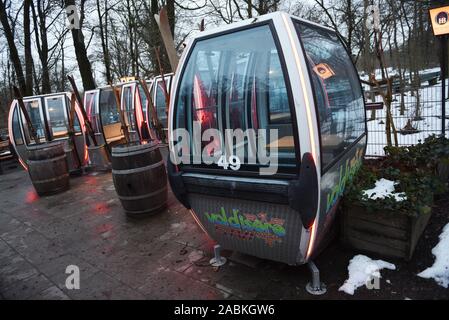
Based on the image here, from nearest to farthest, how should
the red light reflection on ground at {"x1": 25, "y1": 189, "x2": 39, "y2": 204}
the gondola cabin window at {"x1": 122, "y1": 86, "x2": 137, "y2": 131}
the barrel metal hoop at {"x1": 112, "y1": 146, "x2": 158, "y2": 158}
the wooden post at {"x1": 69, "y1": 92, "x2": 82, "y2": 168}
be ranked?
the barrel metal hoop at {"x1": 112, "y1": 146, "x2": 158, "y2": 158} → the red light reflection on ground at {"x1": 25, "y1": 189, "x2": 39, "y2": 204} → the wooden post at {"x1": 69, "y1": 92, "x2": 82, "y2": 168} → the gondola cabin window at {"x1": 122, "y1": 86, "x2": 137, "y2": 131}

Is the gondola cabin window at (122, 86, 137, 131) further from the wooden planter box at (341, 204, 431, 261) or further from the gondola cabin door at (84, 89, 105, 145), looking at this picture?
the wooden planter box at (341, 204, 431, 261)

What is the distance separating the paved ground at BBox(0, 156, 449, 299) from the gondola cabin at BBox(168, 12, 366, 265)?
0.34 metres

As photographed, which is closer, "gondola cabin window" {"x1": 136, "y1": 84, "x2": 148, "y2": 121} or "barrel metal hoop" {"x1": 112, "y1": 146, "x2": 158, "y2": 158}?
"barrel metal hoop" {"x1": 112, "y1": 146, "x2": 158, "y2": 158}

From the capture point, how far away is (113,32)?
20844 mm

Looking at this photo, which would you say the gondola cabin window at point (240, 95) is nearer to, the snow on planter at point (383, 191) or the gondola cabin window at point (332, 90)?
the gondola cabin window at point (332, 90)

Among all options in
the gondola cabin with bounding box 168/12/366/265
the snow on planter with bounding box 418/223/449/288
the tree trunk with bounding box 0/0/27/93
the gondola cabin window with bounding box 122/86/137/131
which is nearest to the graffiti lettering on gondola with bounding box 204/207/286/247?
the gondola cabin with bounding box 168/12/366/265

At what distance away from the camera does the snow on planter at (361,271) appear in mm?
2612

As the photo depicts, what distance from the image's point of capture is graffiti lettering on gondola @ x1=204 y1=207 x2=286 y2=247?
248 centimetres

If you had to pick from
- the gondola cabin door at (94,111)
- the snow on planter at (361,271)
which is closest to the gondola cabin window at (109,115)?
the gondola cabin door at (94,111)

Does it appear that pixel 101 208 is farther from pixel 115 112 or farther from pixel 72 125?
pixel 115 112

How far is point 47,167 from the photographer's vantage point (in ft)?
21.5

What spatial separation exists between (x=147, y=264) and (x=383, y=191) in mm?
2572

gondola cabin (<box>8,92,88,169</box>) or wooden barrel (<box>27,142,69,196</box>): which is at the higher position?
gondola cabin (<box>8,92,88,169</box>)
